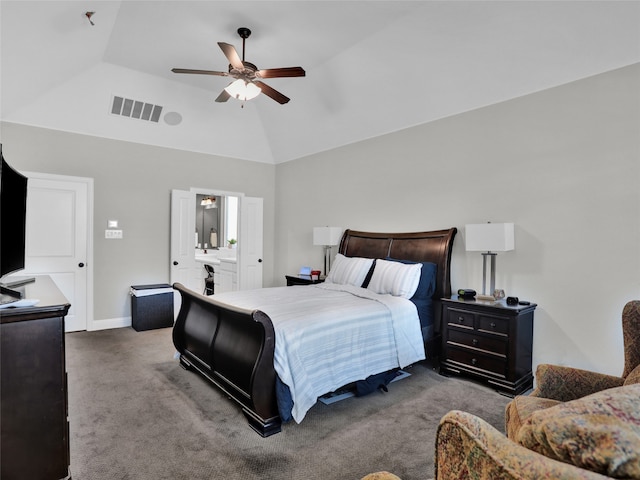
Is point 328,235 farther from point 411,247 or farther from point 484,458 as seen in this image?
point 484,458

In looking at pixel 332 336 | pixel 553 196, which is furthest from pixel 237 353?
pixel 553 196

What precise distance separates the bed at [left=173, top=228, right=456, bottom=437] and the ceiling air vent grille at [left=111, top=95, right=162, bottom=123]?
3.18 metres

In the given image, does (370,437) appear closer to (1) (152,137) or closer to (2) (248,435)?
(2) (248,435)

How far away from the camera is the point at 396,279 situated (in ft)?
12.7

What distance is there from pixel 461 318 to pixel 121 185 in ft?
16.6

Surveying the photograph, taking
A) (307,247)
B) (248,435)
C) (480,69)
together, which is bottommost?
(248,435)

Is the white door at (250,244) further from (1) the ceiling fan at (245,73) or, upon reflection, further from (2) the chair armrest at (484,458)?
(2) the chair armrest at (484,458)

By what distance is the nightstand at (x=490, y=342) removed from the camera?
10.4ft

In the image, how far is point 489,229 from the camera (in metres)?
3.44

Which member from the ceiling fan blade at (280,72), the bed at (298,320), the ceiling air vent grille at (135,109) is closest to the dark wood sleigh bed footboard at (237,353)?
the bed at (298,320)

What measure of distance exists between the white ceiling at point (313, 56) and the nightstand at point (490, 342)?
217 centimetres

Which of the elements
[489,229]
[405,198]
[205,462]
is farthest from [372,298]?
[205,462]

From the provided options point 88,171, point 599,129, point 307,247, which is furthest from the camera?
point 307,247

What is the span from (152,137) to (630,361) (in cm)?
607
